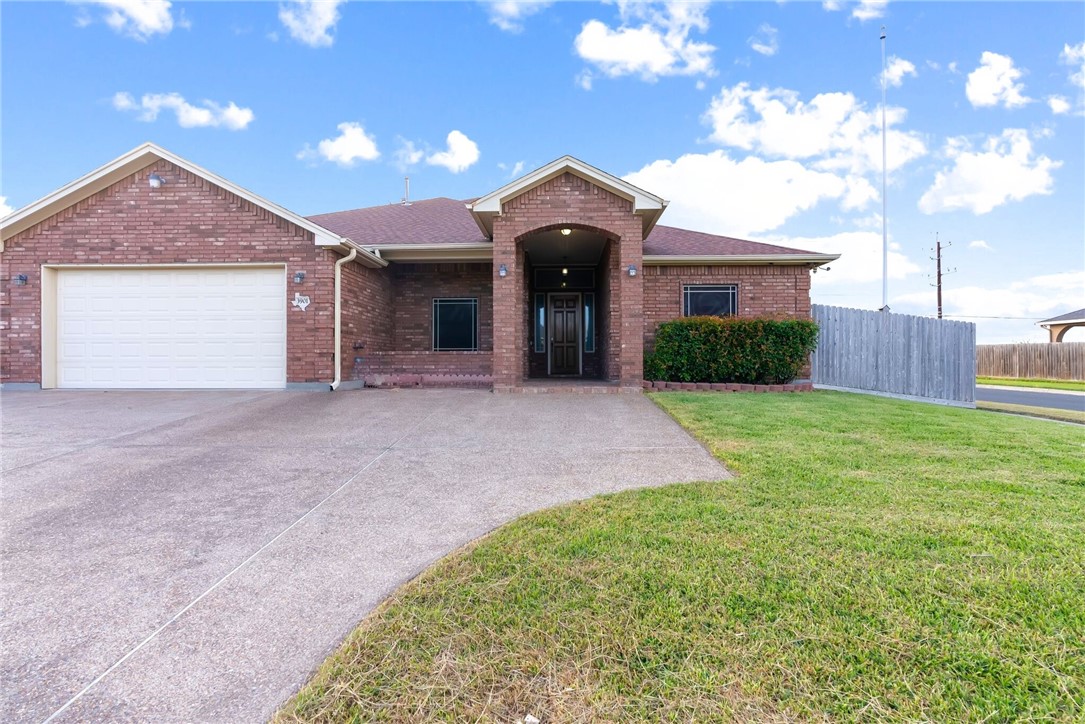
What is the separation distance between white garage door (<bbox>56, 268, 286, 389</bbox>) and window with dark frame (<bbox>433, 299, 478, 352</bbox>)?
3.75 metres

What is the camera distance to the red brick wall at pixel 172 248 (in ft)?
33.8

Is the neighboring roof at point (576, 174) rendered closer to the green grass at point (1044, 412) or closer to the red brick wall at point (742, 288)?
the red brick wall at point (742, 288)

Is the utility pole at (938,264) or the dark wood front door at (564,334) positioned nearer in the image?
the dark wood front door at (564,334)

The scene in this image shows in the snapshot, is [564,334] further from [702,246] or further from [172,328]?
[172,328]

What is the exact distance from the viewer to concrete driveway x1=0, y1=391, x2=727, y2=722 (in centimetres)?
189

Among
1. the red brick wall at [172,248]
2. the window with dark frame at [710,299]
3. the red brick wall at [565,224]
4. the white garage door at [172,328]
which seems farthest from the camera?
the window with dark frame at [710,299]

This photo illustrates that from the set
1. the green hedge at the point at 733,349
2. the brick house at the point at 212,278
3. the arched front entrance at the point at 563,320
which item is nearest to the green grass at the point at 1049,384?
the green hedge at the point at 733,349

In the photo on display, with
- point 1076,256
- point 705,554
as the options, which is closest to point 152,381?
point 705,554

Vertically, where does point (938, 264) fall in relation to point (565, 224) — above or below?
above

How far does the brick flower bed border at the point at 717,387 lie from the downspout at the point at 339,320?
243 inches

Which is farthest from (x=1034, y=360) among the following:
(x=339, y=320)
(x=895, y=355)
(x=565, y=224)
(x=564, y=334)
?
(x=339, y=320)

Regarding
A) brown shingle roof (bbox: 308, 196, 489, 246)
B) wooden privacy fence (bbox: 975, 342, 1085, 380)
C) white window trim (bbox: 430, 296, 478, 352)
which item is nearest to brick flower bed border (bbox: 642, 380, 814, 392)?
white window trim (bbox: 430, 296, 478, 352)

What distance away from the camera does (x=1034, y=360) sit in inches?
871

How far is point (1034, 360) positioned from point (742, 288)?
1924 cm
